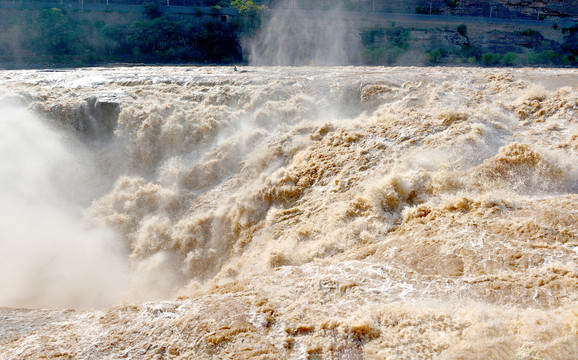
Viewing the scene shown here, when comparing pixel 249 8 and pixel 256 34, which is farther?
pixel 249 8

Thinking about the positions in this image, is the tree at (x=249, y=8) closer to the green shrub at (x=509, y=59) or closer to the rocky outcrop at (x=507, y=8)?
the rocky outcrop at (x=507, y=8)

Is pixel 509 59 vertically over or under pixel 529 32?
under

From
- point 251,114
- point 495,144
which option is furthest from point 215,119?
point 495,144

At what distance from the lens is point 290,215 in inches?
336

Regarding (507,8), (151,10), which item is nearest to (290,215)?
(151,10)

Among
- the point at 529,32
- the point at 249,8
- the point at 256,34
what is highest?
the point at 249,8

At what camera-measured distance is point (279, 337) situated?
15.5 feet

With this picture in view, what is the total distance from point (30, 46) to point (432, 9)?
2658 cm

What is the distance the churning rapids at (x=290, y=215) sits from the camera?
476 cm

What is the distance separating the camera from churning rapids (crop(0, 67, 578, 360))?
476 centimetres

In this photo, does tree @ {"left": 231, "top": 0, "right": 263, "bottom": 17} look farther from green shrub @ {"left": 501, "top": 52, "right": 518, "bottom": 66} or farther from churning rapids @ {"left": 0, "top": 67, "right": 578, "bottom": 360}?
green shrub @ {"left": 501, "top": 52, "right": 518, "bottom": 66}

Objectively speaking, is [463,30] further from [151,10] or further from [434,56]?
[151,10]

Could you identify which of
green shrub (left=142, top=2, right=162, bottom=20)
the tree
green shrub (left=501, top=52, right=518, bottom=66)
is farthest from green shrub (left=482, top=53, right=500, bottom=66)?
green shrub (left=142, top=2, right=162, bottom=20)

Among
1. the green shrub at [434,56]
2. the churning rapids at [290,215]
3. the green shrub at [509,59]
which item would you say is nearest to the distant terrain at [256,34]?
the green shrub at [434,56]
